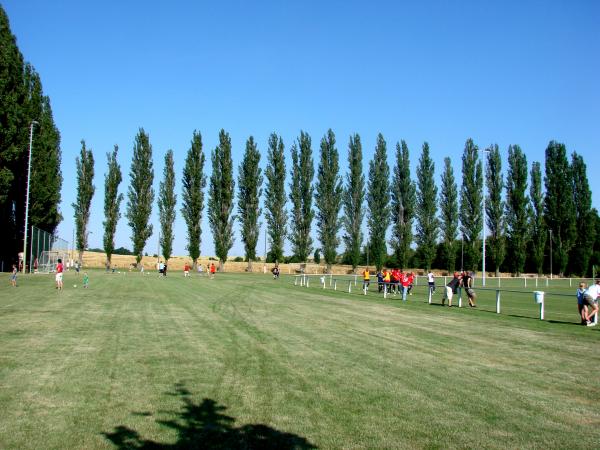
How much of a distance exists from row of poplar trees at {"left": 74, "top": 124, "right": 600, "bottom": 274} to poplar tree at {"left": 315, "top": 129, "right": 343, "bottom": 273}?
14cm

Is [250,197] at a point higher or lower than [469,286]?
higher

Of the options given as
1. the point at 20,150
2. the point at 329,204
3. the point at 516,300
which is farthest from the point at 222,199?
the point at 516,300

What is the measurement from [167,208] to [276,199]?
15.5m

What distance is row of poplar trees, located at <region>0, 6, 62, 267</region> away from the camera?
133 feet

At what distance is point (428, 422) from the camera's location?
252 inches

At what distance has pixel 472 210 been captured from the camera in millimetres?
74562

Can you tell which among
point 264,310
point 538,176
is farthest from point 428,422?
point 538,176

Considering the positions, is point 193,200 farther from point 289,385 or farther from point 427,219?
point 289,385

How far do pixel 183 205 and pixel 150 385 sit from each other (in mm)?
66390

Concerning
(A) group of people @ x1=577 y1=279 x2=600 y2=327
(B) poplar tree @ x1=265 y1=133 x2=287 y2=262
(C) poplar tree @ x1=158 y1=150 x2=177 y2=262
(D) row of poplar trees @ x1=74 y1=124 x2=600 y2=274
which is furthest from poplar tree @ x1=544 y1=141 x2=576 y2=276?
(A) group of people @ x1=577 y1=279 x2=600 y2=327

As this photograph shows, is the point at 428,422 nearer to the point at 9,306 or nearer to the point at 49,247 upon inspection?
the point at 9,306

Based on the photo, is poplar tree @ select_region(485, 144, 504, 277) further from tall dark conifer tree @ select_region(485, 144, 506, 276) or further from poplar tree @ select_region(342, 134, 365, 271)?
poplar tree @ select_region(342, 134, 365, 271)

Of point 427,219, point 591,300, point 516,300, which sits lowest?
point 516,300

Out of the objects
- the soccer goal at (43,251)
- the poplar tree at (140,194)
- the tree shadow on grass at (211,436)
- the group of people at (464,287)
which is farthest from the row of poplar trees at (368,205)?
the tree shadow on grass at (211,436)
